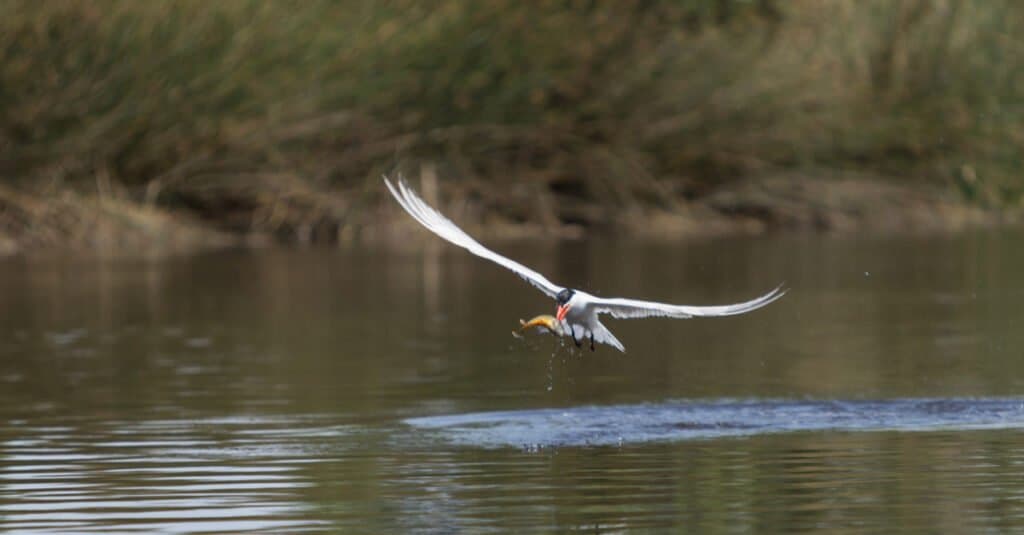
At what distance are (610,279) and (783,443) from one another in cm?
1429

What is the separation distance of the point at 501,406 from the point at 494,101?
24.6 metres

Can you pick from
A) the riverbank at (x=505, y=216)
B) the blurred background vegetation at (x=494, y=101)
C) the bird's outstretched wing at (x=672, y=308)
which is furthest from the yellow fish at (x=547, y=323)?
the riverbank at (x=505, y=216)

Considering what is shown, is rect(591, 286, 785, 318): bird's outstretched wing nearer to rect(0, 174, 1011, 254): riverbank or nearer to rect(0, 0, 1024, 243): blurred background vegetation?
rect(0, 0, 1024, 243): blurred background vegetation

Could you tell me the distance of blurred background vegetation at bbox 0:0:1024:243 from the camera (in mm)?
35062

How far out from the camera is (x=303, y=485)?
445 inches

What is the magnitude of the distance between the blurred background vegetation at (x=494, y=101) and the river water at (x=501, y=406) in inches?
249

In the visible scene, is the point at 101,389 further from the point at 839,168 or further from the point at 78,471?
→ the point at 839,168

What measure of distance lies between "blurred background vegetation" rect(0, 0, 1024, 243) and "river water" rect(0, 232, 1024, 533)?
6334 mm

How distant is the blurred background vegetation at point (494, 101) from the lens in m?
35.1

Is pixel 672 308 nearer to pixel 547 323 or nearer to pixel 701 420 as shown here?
pixel 547 323

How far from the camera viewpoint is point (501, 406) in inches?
595

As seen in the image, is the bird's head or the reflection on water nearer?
the bird's head

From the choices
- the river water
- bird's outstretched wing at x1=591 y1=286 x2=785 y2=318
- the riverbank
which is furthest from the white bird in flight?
the riverbank

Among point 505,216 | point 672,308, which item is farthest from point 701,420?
point 505,216
